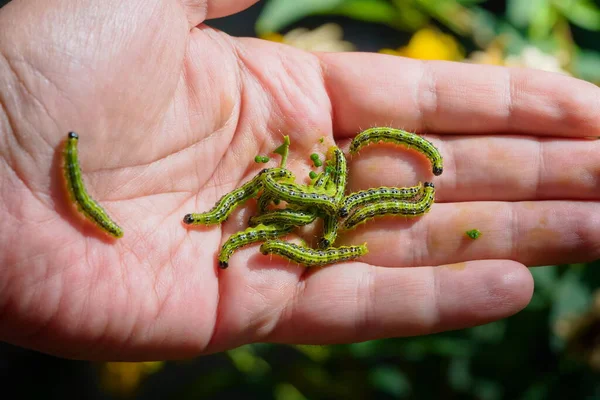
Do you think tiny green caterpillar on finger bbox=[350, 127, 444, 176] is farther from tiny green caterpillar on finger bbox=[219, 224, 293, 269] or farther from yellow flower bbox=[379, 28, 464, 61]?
tiny green caterpillar on finger bbox=[219, 224, 293, 269]

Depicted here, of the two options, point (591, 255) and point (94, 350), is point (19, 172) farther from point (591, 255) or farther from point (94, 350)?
point (591, 255)

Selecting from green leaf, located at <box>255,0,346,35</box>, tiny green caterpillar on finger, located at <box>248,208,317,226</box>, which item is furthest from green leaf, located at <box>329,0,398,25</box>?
tiny green caterpillar on finger, located at <box>248,208,317,226</box>

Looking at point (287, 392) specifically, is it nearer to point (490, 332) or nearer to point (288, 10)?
point (490, 332)

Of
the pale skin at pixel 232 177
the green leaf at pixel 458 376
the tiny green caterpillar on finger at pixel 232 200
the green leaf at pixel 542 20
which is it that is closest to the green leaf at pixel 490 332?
the green leaf at pixel 458 376

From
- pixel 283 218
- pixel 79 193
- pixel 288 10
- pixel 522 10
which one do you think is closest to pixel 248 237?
pixel 283 218

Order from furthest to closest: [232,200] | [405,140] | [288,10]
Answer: [288,10], [405,140], [232,200]
